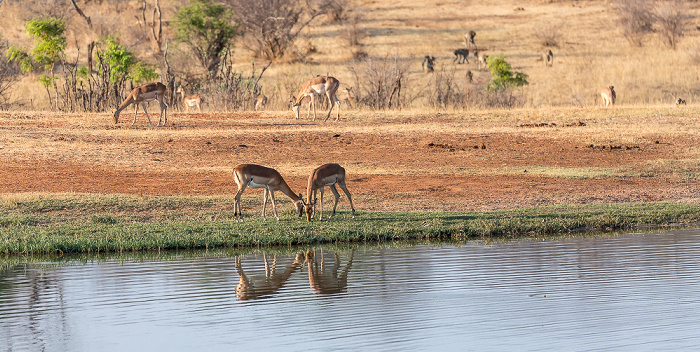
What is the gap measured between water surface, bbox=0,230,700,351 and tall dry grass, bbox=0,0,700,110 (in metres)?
19.7

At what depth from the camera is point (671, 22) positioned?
152ft

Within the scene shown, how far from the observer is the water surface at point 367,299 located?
728 cm

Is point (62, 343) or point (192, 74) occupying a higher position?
point (192, 74)

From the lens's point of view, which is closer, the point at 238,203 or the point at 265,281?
the point at 265,281

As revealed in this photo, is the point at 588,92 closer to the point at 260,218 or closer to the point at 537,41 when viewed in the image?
the point at 537,41

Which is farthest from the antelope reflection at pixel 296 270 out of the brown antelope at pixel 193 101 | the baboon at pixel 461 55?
the baboon at pixel 461 55

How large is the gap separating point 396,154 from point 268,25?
24634 mm

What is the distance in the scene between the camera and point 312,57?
146 feet

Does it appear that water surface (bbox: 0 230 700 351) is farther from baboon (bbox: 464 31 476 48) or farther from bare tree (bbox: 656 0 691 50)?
bare tree (bbox: 656 0 691 50)

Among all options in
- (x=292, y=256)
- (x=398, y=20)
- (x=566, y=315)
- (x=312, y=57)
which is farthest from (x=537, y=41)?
(x=566, y=315)

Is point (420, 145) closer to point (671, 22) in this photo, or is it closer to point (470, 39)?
point (470, 39)

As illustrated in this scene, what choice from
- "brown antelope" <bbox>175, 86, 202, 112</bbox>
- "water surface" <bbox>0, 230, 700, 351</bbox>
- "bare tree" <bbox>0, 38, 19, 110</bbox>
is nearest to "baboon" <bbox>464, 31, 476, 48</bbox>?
"brown antelope" <bbox>175, 86, 202, 112</bbox>

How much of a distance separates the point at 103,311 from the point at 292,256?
357cm

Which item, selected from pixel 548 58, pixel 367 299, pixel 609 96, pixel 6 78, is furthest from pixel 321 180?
pixel 548 58
